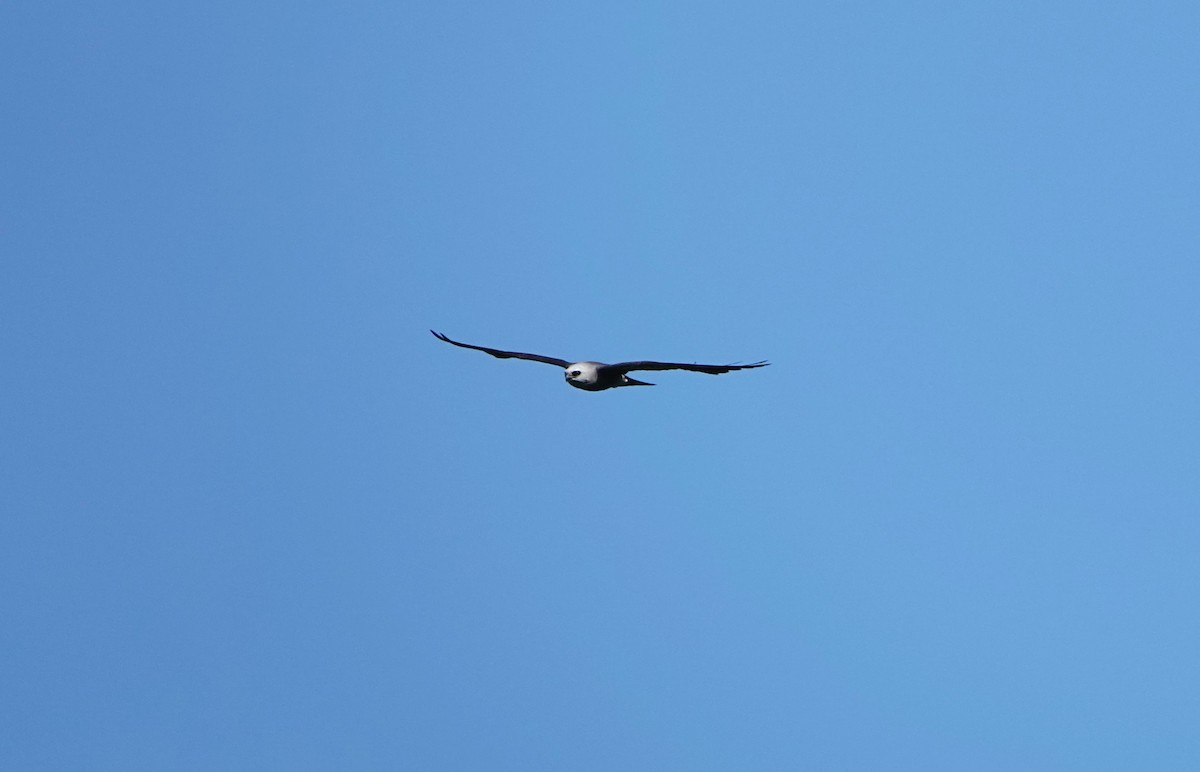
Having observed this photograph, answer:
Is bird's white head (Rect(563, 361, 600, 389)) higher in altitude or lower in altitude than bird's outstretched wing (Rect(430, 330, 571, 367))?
lower

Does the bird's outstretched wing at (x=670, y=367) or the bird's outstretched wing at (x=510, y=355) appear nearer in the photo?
the bird's outstretched wing at (x=670, y=367)

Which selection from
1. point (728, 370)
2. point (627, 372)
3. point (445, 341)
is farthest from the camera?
point (445, 341)

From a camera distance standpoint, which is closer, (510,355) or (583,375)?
(583,375)

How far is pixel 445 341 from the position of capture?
62.9 meters

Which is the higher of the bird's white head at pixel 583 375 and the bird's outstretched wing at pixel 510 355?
the bird's outstretched wing at pixel 510 355

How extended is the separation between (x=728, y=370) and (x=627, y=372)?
19.0 feet

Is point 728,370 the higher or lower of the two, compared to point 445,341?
lower

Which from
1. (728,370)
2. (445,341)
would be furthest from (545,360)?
(728,370)

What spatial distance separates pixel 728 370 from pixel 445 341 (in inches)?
538

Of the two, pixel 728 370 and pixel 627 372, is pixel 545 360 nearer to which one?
pixel 627 372

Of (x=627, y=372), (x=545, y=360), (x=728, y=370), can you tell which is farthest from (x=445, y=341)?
(x=728, y=370)

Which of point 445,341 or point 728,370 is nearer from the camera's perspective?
point 728,370

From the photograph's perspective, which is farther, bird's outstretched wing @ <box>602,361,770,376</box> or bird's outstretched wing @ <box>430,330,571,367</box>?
bird's outstretched wing @ <box>430,330,571,367</box>

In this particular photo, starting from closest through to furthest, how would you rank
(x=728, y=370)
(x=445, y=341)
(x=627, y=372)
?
(x=728, y=370) < (x=627, y=372) < (x=445, y=341)
